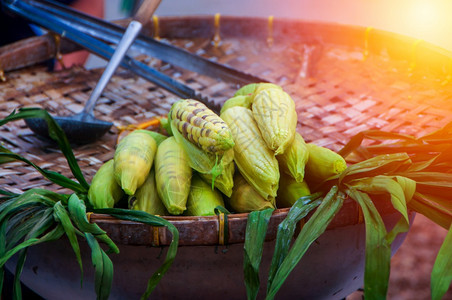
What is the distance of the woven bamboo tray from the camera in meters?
1.20

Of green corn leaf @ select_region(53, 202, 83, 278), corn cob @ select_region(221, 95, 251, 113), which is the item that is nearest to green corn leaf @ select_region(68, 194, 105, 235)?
green corn leaf @ select_region(53, 202, 83, 278)

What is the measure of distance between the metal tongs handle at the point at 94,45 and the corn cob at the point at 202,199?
39 centimetres

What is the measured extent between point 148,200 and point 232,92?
0.71 metres

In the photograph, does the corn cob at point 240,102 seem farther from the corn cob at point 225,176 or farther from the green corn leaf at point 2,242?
the green corn leaf at point 2,242

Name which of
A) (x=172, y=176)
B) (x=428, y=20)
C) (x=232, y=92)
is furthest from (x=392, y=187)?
(x=428, y=20)

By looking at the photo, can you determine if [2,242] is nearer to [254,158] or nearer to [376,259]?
[254,158]

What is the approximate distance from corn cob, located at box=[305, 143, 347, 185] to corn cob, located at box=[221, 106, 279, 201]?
0.27 ft

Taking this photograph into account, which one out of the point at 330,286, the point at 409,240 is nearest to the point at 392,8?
the point at 409,240

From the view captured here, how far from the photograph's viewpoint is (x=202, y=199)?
2.58 ft

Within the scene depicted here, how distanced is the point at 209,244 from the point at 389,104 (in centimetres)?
80

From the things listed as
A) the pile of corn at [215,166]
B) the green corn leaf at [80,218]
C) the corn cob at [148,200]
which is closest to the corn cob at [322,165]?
the pile of corn at [215,166]

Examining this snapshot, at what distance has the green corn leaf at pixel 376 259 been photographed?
667 mm

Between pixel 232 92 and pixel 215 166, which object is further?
pixel 232 92

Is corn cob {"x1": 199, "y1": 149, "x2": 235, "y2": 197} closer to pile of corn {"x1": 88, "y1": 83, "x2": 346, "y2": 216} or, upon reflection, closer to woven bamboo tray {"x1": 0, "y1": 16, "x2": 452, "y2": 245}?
pile of corn {"x1": 88, "y1": 83, "x2": 346, "y2": 216}
